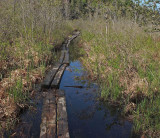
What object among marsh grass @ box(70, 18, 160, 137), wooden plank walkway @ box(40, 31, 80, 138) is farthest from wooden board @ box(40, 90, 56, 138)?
marsh grass @ box(70, 18, 160, 137)

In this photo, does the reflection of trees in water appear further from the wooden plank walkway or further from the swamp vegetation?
the wooden plank walkway

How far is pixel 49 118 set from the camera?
3818 mm

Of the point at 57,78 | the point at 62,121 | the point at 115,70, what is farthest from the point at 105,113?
the point at 57,78

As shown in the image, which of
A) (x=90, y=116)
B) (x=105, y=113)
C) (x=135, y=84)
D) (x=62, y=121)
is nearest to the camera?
(x=62, y=121)

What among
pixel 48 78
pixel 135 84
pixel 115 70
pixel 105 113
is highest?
pixel 115 70

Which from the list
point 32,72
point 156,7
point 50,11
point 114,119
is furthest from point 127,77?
point 50,11

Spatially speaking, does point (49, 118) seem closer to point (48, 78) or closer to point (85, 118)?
point (85, 118)

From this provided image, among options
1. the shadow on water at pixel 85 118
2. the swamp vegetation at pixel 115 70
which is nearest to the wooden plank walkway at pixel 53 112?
the shadow on water at pixel 85 118

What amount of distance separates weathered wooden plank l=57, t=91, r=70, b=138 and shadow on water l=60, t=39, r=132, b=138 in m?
0.24

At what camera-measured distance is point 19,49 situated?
7164 millimetres

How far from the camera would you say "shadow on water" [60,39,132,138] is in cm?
373

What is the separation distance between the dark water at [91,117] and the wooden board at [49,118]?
400 mm

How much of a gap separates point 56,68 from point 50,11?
14.5 ft

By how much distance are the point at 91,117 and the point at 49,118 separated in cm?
101
